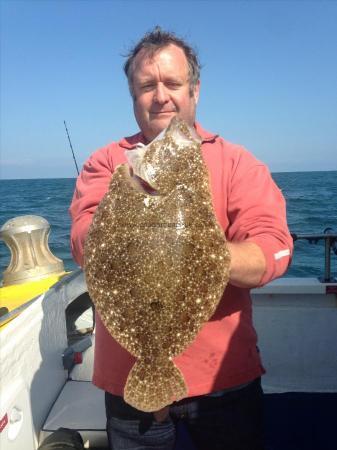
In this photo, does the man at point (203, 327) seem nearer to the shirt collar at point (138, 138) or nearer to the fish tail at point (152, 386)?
the shirt collar at point (138, 138)

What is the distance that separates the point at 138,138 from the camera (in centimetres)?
262

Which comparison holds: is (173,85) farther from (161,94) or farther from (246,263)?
(246,263)

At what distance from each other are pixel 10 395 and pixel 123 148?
184 cm

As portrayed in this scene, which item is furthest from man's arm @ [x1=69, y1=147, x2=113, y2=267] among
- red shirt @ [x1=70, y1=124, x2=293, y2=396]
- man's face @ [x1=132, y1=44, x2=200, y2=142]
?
man's face @ [x1=132, y1=44, x2=200, y2=142]

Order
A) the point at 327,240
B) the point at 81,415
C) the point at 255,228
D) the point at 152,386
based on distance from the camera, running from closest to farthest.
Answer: the point at 152,386, the point at 255,228, the point at 81,415, the point at 327,240

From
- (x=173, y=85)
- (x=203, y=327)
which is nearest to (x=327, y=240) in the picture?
(x=203, y=327)

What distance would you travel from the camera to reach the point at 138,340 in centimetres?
185

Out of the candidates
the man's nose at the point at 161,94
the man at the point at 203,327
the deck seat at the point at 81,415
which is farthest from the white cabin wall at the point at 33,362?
the man's nose at the point at 161,94

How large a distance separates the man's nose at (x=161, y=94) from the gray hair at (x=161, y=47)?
0.71 feet

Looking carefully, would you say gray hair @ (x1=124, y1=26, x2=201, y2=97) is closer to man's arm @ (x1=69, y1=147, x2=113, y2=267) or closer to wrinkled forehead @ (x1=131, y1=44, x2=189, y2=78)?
wrinkled forehead @ (x1=131, y1=44, x2=189, y2=78)

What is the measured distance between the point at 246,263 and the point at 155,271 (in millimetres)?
425

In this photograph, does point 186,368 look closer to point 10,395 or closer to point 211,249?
point 211,249

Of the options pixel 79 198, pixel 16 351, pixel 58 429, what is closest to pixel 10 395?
pixel 16 351

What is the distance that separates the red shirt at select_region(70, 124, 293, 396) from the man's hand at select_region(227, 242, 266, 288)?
176mm
